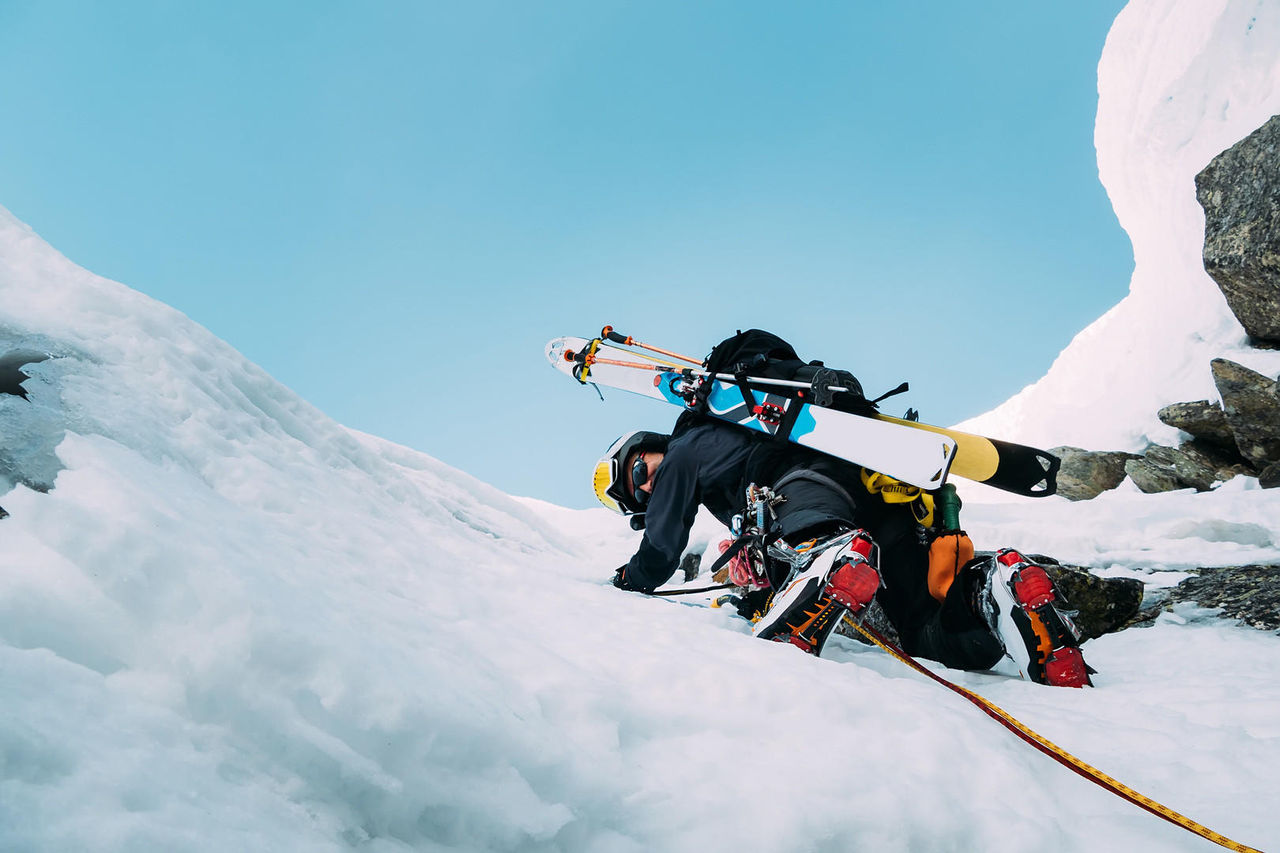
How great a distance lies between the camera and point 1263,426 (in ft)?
30.7

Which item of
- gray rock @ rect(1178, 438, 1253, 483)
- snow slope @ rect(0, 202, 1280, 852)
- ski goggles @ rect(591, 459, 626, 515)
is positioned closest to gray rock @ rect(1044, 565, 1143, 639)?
snow slope @ rect(0, 202, 1280, 852)

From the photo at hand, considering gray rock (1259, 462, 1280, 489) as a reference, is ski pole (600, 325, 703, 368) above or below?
below

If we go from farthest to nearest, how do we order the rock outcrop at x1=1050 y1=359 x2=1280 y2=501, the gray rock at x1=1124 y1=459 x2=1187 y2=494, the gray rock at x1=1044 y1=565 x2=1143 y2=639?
the gray rock at x1=1124 y1=459 x2=1187 y2=494
the rock outcrop at x1=1050 y1=359 x2=1280 y2=501
the gray rock at x1=1044 y1=565 x2=1143 y2=639

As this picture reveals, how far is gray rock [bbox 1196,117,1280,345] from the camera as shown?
8219mm

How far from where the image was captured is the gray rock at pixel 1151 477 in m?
11.3

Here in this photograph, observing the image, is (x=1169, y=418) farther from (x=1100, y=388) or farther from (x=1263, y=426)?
(x=1100, y=388)

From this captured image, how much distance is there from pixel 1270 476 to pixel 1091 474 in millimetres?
4056

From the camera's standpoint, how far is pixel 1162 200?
1731 cm

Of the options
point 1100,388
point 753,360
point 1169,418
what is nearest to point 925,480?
point 753,360

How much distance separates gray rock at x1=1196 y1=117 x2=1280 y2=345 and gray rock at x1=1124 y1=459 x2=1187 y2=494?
8.83 feet

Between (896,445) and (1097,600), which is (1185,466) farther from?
(896,445)

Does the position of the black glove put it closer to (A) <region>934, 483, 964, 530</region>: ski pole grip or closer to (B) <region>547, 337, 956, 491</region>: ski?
(B) <region>547, 337, 956, 491</region>: ski

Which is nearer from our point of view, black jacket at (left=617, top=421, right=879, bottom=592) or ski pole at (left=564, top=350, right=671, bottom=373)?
black jacket at (left=617, top=421, right=879, bottom=592)

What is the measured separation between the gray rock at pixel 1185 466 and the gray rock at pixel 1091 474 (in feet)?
3.33
